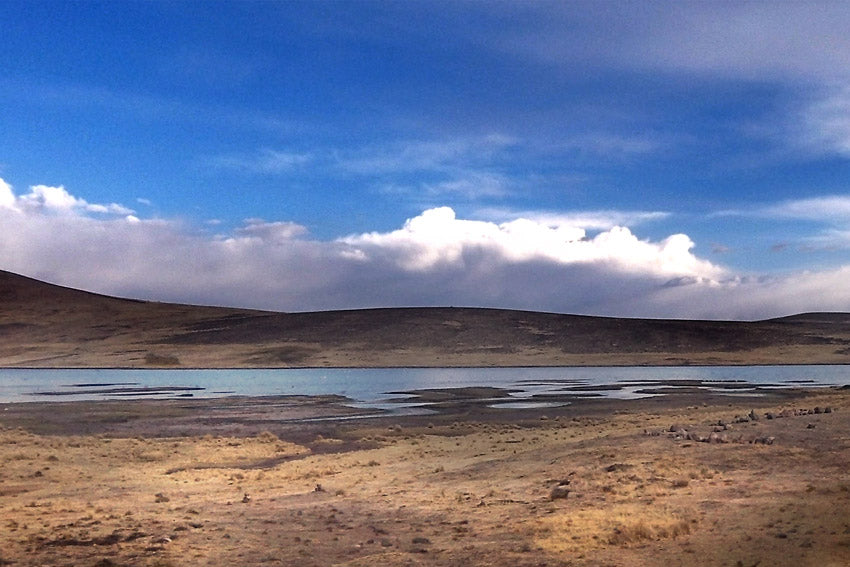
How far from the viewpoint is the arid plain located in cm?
1275

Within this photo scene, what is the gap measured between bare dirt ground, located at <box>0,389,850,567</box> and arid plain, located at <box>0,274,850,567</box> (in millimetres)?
58

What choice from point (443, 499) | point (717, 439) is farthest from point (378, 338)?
point (443, 499)

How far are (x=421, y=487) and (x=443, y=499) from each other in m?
2.09

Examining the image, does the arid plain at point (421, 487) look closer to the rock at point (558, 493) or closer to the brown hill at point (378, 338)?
the rock at point (558, 493)

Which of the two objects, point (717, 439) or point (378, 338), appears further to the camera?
point (378, 338)

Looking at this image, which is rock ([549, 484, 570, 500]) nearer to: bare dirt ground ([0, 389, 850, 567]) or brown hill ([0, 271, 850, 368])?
bare dirt ground ([0, 389, 850, 567])

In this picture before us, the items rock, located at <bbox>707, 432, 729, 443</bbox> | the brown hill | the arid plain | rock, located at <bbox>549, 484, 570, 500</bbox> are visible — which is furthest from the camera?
the brown hill

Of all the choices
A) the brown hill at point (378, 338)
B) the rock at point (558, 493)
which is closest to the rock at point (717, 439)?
the rock at point (558, 493)

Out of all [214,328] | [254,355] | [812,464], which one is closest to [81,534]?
[812,464]

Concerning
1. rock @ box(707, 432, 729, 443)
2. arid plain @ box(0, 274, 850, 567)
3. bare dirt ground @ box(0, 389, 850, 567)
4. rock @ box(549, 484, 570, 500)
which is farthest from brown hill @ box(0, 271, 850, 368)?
rock @ box(549, 484, 570, 500)

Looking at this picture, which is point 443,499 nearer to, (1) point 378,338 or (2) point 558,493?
(2) point 558,493

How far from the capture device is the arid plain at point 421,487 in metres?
12.8

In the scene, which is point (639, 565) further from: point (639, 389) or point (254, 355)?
point (254, 355)

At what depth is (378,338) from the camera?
5965 inches
